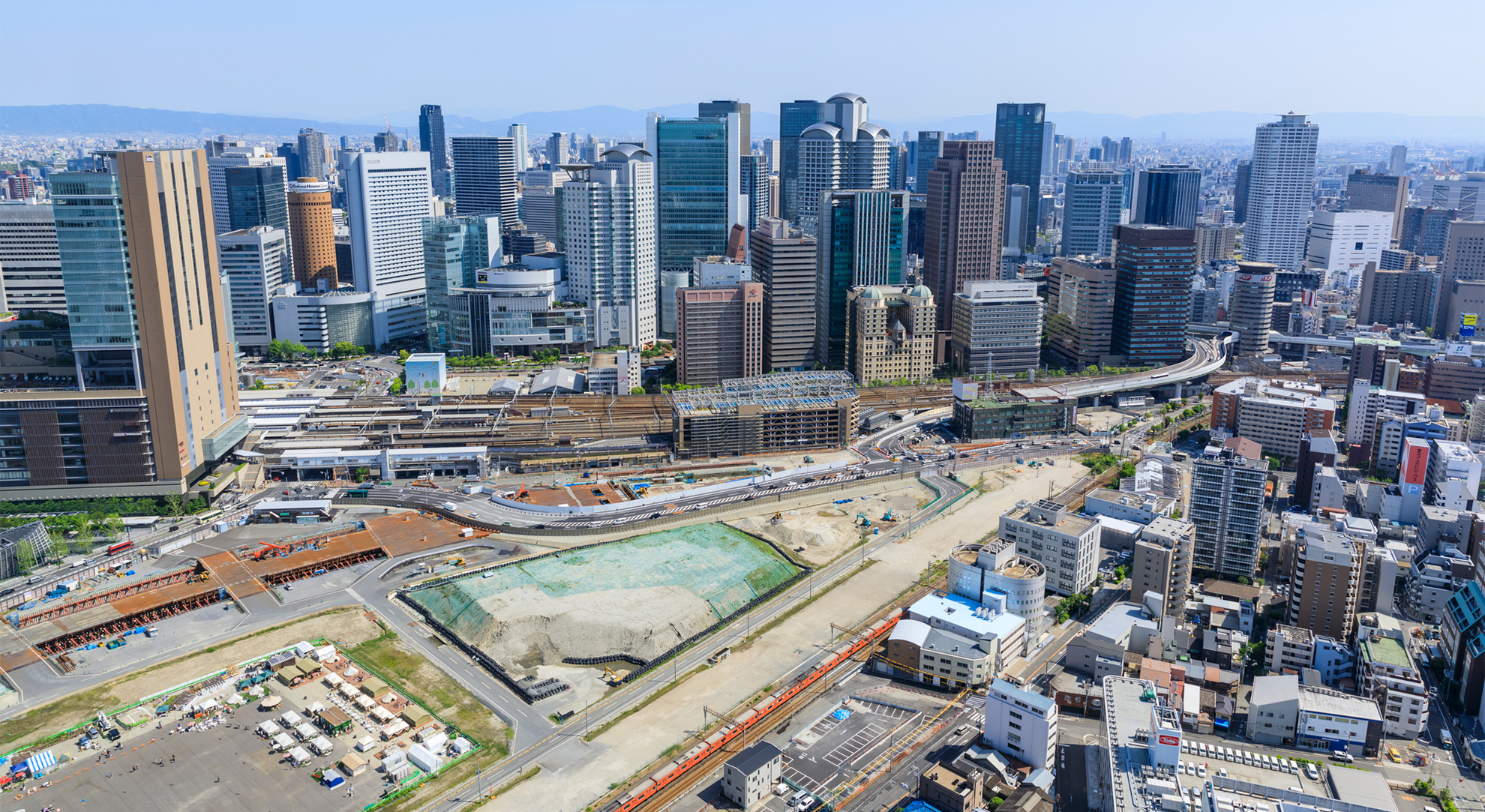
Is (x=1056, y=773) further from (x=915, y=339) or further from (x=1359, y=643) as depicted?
(x=915, y=339)

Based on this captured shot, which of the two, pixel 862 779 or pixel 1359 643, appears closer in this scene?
pixel 862 779

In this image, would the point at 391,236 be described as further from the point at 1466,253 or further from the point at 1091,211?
the point at 1466,253

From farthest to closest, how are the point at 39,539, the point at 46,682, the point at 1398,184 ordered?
the point at 1398,184 → the point at 39,539 → the point at 46,682

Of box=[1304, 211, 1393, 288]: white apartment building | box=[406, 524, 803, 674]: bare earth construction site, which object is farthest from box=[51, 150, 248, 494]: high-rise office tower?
box=[1304, 211, 1393, 288]: white apartment building

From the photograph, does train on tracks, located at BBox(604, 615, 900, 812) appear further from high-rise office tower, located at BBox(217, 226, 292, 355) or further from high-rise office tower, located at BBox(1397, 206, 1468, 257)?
high-rise office tower, located at BBox(1397, 206, 1468, 257)

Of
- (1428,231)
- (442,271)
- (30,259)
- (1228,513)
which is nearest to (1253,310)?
(1228,513)

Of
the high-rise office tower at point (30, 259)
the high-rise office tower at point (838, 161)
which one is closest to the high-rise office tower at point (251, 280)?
the high-rise office tower at point (30, 259)

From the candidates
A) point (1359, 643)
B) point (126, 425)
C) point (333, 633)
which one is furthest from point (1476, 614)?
point (126, 425)
